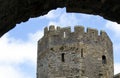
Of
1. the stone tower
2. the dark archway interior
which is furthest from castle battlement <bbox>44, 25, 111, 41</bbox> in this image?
the dark archway interior

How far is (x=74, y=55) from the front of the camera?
26.7 m

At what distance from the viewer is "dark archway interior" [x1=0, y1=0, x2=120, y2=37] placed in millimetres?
4375

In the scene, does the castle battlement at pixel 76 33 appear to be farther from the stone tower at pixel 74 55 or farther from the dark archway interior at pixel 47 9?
the dark archway interior at pixel 47 9

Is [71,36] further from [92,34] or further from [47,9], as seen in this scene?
[47,9]

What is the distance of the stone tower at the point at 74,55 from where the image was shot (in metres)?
26.6

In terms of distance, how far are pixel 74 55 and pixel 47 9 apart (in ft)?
72.9

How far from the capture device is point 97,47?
2741 centimetres

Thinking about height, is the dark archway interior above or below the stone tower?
below

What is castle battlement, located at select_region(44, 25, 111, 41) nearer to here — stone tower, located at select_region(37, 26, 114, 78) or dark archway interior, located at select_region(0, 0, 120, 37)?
stone tower, located at select_region(37, 26, 114, 78)

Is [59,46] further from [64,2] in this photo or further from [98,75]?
[64,2]

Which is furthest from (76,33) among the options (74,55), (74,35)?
(74,55)

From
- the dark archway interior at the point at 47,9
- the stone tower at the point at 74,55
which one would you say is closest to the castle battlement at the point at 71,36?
the stone tower at the point at 74,55

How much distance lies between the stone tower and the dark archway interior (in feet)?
71.5

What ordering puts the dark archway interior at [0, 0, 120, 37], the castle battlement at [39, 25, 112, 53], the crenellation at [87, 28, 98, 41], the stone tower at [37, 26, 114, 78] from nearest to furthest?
the dark archway interior at [0, 0, 120, 37] → the stone tower at [37, 26, 114, 78] → the castle battlement at [39, 25, 112, 53] → the crenellation at [87, 28, 98, 41]
